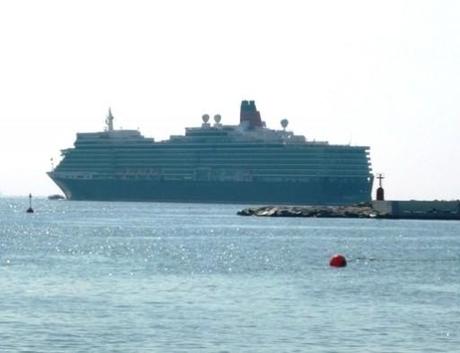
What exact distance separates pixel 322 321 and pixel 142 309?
5.05 meters

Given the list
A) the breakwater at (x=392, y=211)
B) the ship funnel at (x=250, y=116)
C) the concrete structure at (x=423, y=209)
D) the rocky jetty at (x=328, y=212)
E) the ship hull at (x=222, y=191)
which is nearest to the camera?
the concrete structure at (x=423, y=209)

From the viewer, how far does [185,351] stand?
3228 centimetres

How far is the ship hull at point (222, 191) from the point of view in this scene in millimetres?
171875

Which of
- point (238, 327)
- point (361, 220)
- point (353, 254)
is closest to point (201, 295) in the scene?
point (238, 327)

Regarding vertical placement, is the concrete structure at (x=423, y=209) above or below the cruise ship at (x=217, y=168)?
below

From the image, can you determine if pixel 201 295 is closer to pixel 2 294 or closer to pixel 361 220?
pixel 2 294

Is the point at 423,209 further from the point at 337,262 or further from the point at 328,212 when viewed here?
the point at 337,262

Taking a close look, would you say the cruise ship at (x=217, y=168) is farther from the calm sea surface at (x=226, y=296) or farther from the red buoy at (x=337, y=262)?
the red buoy at (x=337, y=262)

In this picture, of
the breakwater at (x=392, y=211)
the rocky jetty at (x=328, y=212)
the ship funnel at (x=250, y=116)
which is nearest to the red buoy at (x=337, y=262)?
the breakwater at (x=392, y=211)

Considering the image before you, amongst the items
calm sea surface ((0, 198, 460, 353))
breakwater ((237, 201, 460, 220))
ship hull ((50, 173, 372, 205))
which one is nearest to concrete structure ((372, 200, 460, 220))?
breakwater ((237, 201, 460, 220))

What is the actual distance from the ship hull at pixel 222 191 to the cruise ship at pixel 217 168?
4.0 inches

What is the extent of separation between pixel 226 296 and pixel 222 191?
133 meters

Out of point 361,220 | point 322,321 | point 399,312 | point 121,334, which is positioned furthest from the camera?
point 361,220

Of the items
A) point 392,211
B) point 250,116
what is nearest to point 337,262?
point 392,211
